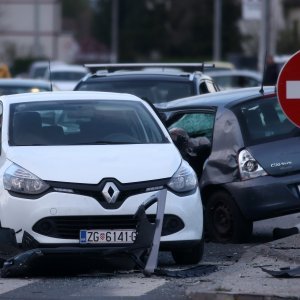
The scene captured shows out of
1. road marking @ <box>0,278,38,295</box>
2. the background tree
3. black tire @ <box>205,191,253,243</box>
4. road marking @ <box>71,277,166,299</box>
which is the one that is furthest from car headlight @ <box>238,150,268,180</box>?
the background tree

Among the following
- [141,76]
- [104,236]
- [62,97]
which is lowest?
[104,236]

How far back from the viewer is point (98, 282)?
30.3 ft

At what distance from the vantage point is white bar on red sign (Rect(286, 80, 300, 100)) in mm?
9508

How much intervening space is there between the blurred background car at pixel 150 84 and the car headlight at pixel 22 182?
5.77 m

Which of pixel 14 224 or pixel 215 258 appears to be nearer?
pixel 14 224

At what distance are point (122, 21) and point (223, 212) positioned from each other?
70879 millimetres

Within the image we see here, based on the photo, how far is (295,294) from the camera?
26.3ft

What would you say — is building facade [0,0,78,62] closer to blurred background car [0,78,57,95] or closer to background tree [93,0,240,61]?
background tree [93,0,240,61]

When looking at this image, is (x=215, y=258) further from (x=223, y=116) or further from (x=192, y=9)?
(x=192, y=9)

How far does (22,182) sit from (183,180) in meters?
1.32

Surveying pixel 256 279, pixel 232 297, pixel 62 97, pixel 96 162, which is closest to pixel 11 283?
pixel 96 162

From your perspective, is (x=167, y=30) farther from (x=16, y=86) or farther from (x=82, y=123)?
(x=82, y=123)

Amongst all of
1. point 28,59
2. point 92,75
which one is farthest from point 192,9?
point 92,75

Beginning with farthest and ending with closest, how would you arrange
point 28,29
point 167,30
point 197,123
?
point 167,30 → point 28,29 → point 197,123
